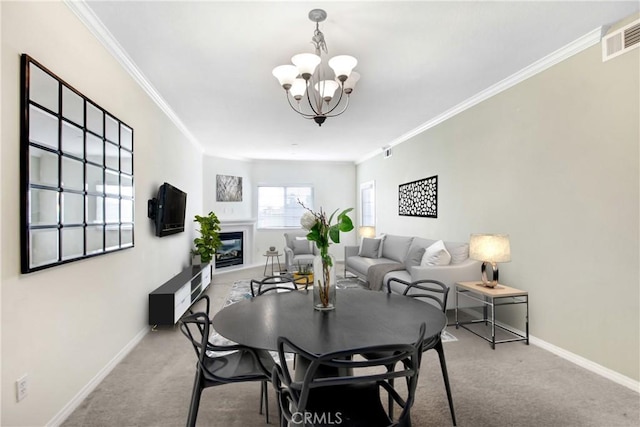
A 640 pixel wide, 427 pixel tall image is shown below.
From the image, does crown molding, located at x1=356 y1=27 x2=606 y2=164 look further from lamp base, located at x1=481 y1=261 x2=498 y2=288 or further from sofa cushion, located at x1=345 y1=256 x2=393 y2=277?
sofa cushion, located at x1=345 y1=256 x2=393 y2=277

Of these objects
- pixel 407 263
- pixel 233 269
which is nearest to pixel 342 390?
pixel 407 263

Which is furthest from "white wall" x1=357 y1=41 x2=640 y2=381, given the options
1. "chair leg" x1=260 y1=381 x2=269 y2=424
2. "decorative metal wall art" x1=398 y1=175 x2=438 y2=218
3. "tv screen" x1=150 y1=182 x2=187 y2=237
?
"tv screen" x1=150 y1=182 x2=187 y2=237

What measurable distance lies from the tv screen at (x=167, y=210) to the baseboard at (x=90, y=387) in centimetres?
115

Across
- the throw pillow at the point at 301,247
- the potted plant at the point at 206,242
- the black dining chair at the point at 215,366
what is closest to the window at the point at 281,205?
the throw pillow at the point at 301,247

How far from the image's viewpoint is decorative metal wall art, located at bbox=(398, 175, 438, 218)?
4.97 meters

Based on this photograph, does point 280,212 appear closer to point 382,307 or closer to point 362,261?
point 362,261

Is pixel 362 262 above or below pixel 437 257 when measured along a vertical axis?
below

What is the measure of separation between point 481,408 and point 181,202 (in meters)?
4.10

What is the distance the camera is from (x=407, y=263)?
456 cm

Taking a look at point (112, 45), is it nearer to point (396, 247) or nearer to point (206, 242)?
point (206, 242)

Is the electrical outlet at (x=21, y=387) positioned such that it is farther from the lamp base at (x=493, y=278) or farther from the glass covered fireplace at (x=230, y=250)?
the glass covered fireplace at (x=230, y=250)

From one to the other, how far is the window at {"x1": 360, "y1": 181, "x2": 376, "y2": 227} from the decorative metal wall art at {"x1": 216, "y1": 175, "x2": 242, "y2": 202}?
3.01m

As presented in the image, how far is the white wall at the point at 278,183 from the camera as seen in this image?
7.62 m

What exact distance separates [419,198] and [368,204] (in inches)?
103
